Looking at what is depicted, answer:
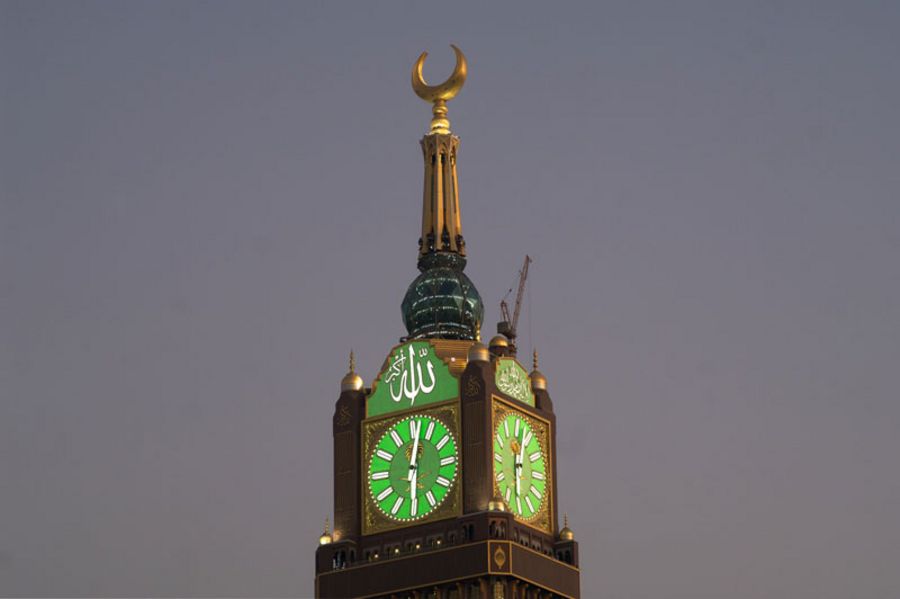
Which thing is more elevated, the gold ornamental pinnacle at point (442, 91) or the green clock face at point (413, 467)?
the gold ornamental pinnacle at point (442, 91)

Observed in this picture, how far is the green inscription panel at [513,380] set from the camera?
177250 millimetres

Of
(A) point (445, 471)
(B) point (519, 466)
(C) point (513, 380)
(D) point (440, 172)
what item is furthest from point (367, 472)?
(D) point (440, 172)

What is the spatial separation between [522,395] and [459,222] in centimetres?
1169

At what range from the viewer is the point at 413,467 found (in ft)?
578

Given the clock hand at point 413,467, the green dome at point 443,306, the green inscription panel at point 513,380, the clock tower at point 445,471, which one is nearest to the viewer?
the clock tower at point 445,471

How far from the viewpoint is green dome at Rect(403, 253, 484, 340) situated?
180250 millimetres

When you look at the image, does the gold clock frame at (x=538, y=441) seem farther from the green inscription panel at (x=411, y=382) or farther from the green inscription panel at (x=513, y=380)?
the green inscription panel at (x=411, y=382)

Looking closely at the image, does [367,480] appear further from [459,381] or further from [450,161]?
[450,161]

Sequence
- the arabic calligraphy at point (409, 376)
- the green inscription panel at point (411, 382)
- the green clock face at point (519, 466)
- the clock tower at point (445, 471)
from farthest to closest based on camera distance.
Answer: the arabic calligraphy at point (409, 376), the green inscription panel at point (411, 382), the green clock face at point (519, 466), the clock tower at point (445, 471)

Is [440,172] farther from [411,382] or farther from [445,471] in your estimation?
[445,471]

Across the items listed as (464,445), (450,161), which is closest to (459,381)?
(464,445)

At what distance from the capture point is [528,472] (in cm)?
17750

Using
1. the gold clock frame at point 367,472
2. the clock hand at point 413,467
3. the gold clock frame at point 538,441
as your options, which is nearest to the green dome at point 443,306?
the gold clock frame at point 367,472

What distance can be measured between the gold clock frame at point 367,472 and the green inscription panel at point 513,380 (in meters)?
3.22
